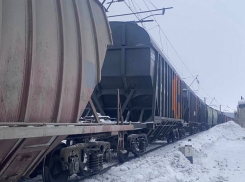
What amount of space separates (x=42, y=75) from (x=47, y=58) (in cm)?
24

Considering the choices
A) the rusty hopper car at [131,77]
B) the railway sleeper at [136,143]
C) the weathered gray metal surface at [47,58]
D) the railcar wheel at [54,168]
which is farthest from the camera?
the rusty hopper car at [131,77]

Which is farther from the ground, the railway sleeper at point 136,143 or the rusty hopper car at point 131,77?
the rusty hopper car at point 131,77

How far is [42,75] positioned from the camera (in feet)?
12.0

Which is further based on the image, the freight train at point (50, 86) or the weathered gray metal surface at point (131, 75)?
the weathered gray metal surface at point (131, 75)

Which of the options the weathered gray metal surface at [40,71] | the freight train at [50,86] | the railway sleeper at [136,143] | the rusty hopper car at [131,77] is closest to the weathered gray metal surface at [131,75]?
the rusty hopper car at [131,77]

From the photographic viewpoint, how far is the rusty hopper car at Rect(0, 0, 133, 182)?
3.13 metres

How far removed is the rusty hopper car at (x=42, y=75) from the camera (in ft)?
10.3

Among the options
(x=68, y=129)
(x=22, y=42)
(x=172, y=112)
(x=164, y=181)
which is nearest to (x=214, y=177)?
(x=164, y=181)

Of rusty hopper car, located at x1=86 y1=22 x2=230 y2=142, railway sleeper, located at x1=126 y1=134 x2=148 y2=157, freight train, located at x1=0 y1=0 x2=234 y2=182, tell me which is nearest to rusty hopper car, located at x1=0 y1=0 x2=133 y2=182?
freight train, located at x1=0 y1=0 x2=234 y2=182

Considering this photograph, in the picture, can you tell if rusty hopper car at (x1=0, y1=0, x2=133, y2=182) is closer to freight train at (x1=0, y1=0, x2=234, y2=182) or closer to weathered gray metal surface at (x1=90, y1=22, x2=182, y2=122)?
freight train at (x1=0, y1=0, x2=234, y2=182)

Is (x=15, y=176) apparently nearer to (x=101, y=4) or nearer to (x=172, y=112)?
(x=101, y=4)

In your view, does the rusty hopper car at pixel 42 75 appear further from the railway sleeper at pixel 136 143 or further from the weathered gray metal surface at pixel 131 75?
the weathered gray metal surface at pixel 131 75

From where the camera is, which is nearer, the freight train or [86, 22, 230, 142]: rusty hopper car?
the freight train

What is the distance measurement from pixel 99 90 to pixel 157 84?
188 centimetres
